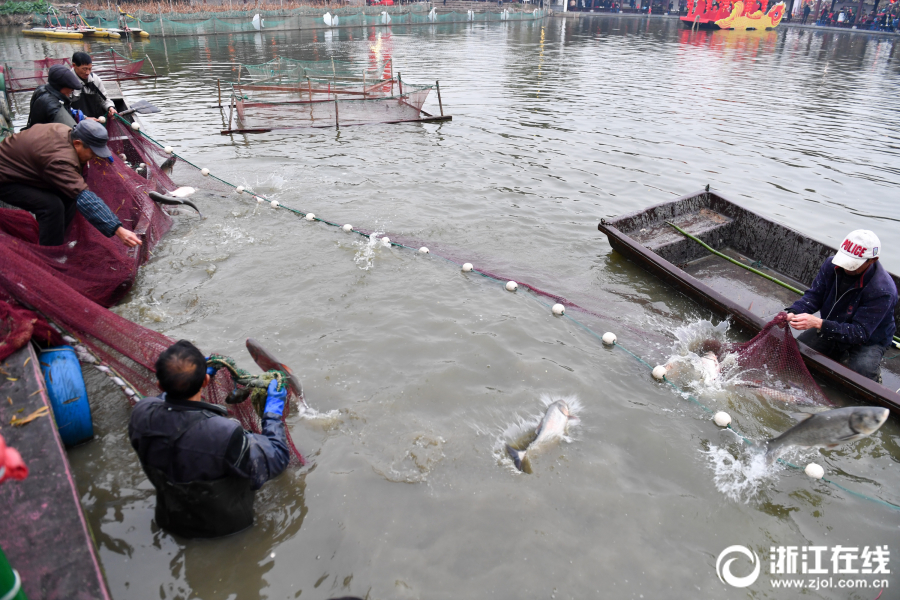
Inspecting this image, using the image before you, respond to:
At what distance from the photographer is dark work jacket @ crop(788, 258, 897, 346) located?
513 centimetres

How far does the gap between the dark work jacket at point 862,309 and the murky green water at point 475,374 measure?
0.97 m

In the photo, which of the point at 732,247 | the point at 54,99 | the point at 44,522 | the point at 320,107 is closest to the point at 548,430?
the point at 44,522

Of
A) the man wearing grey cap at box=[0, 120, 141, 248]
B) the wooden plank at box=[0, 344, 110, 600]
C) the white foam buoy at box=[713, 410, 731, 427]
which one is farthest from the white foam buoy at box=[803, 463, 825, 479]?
the man wearing grey cap at box=[0, 120, 141, 248]

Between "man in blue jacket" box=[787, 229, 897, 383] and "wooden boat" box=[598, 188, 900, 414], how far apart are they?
26.1 inches

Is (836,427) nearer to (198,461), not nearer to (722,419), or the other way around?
(722,419)

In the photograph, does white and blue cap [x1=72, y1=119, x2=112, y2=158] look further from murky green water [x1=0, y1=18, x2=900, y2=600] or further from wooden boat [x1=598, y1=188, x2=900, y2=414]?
wooden boat [x1=598, y1=188, x2=900, y2=414]

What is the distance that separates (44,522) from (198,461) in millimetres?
819

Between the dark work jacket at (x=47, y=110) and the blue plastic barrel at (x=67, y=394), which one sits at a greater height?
the dark work jacket at (x=47, y=110)

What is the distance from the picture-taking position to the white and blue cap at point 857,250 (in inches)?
195

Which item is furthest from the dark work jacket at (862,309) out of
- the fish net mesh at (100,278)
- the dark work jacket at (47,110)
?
the dark work jacket at (47,110)

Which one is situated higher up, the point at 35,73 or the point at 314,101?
the point at 35,73

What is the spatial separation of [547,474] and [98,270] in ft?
18.5

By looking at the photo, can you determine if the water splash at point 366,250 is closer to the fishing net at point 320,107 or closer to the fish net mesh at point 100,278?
the fish net mesh at point 100,278

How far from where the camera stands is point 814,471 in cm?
456
